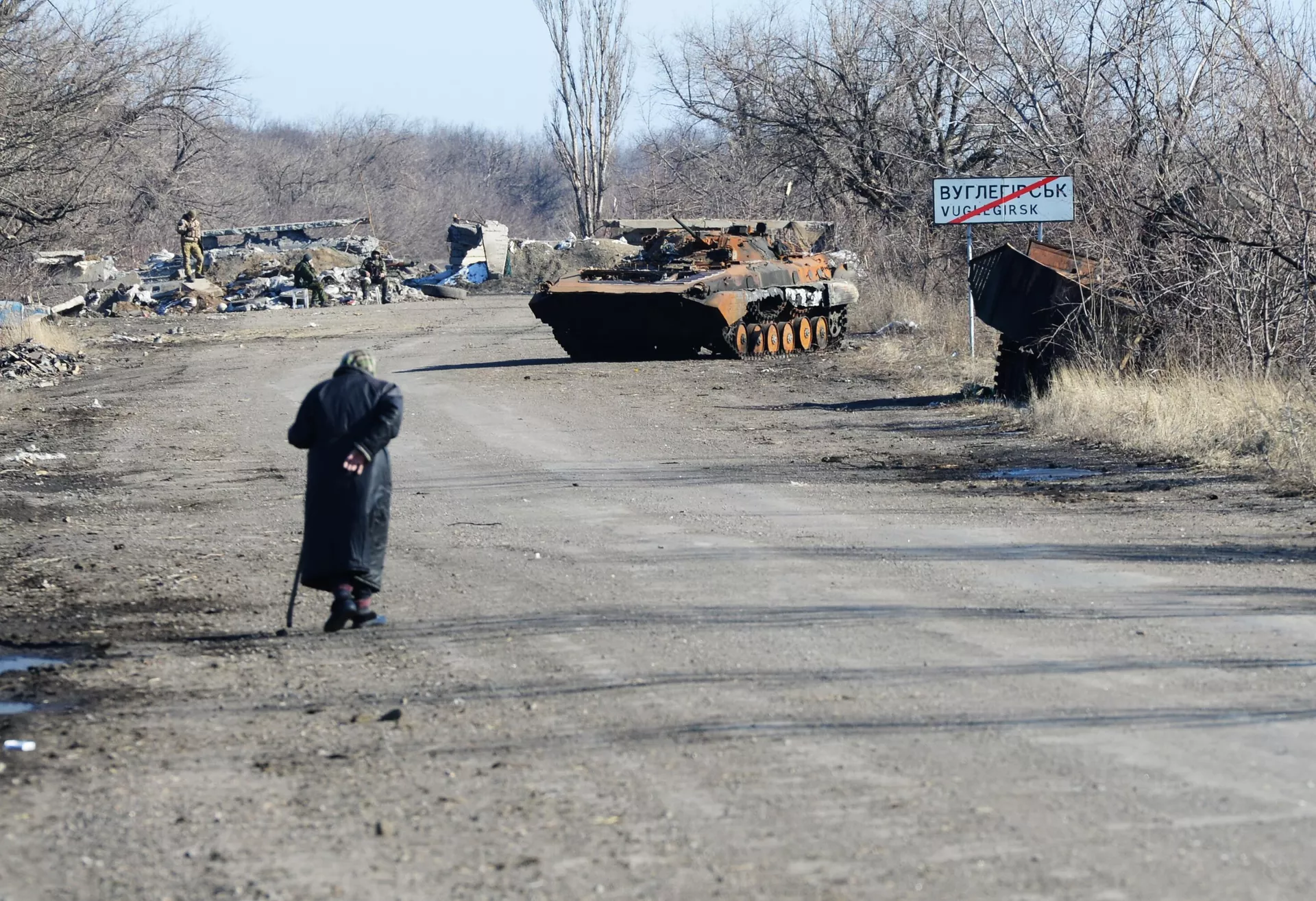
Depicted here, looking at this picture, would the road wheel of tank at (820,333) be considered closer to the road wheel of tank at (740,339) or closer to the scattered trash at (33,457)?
the road wheel of tank at (740,339)

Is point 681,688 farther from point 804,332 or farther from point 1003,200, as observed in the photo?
point 804,332

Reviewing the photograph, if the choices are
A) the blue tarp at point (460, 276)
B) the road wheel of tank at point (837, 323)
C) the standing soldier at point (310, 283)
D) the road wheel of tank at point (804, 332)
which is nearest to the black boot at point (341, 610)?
the road wheel of tank at point (804, 332)

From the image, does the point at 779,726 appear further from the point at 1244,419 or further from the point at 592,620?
the point at 1244,419

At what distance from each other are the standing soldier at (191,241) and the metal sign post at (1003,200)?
1113 inches

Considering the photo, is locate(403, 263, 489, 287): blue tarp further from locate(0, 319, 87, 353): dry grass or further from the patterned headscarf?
the patterned headscarf

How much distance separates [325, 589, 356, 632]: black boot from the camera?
7.37 meters

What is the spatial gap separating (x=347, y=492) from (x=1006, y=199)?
1262cm

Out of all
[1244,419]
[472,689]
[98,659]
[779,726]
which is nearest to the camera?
[779,726]

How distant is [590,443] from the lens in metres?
14.5

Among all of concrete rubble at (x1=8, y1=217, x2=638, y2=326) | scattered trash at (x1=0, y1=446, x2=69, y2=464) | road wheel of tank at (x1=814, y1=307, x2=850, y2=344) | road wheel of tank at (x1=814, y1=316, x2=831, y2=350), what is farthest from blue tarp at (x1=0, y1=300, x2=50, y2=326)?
scattered trash at (x1=0, y1=446, x2=69, y2=464)

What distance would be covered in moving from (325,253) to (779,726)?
4347 centimetres

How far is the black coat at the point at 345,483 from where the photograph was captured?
7387 millimetres

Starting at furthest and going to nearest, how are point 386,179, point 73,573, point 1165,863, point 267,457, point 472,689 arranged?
1. point 386,179
2. point 267,457
3. point 73,573
4. point 472,689
5. point 1165,863

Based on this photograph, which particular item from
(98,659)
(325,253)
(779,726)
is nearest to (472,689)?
(779,726)
